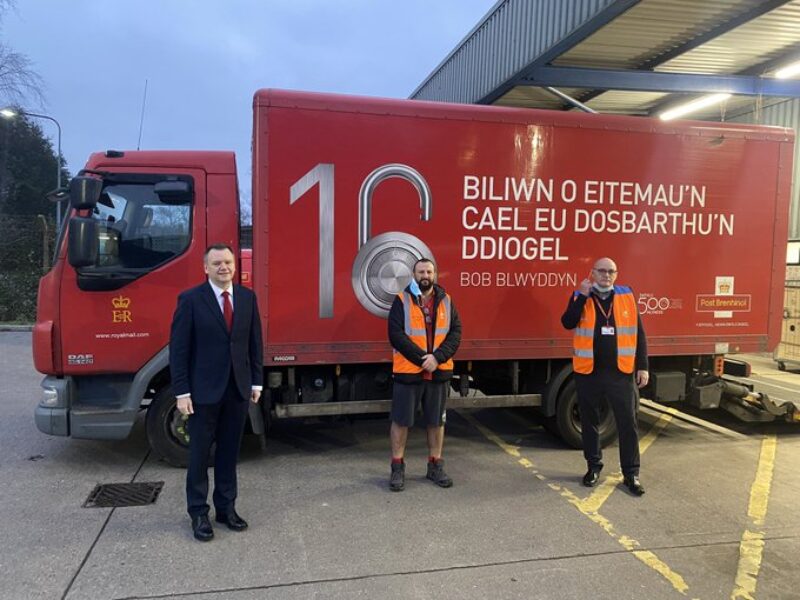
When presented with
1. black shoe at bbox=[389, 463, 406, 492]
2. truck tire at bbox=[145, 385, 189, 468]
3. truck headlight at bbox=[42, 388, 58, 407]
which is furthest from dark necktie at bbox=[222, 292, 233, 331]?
truck headlight at bbox=[42, 388, 58, 407]

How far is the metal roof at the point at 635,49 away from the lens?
729cm

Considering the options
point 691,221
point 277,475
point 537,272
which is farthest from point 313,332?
point 691,221

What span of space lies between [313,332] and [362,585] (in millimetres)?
2070

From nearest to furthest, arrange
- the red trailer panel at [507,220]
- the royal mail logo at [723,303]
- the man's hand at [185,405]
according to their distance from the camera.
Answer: the man's hand at [185,405], the red trailer panel at [507,220], the royal mail logo at [723,303]

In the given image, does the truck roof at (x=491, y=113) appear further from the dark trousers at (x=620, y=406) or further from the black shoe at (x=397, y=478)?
the black shoe at (x=397, y=478)

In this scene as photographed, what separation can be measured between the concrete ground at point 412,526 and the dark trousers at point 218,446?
239 mm

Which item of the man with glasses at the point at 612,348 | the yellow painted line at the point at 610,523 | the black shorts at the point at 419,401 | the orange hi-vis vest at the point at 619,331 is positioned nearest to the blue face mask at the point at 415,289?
the black shorts at the point at 419,401

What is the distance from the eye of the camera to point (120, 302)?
4648 millimetres

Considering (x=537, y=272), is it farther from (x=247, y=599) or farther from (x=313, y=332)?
(x=247, y=599)

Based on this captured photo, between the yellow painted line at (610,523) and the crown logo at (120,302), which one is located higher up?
the crown logo at (120,302)

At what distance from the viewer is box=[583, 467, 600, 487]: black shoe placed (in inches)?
187

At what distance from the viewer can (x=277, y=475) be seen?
487 cm

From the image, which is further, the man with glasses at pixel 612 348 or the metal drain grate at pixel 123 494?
the man with glasses at pixel 612 348

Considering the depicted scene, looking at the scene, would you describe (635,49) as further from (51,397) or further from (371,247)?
(51,397)
